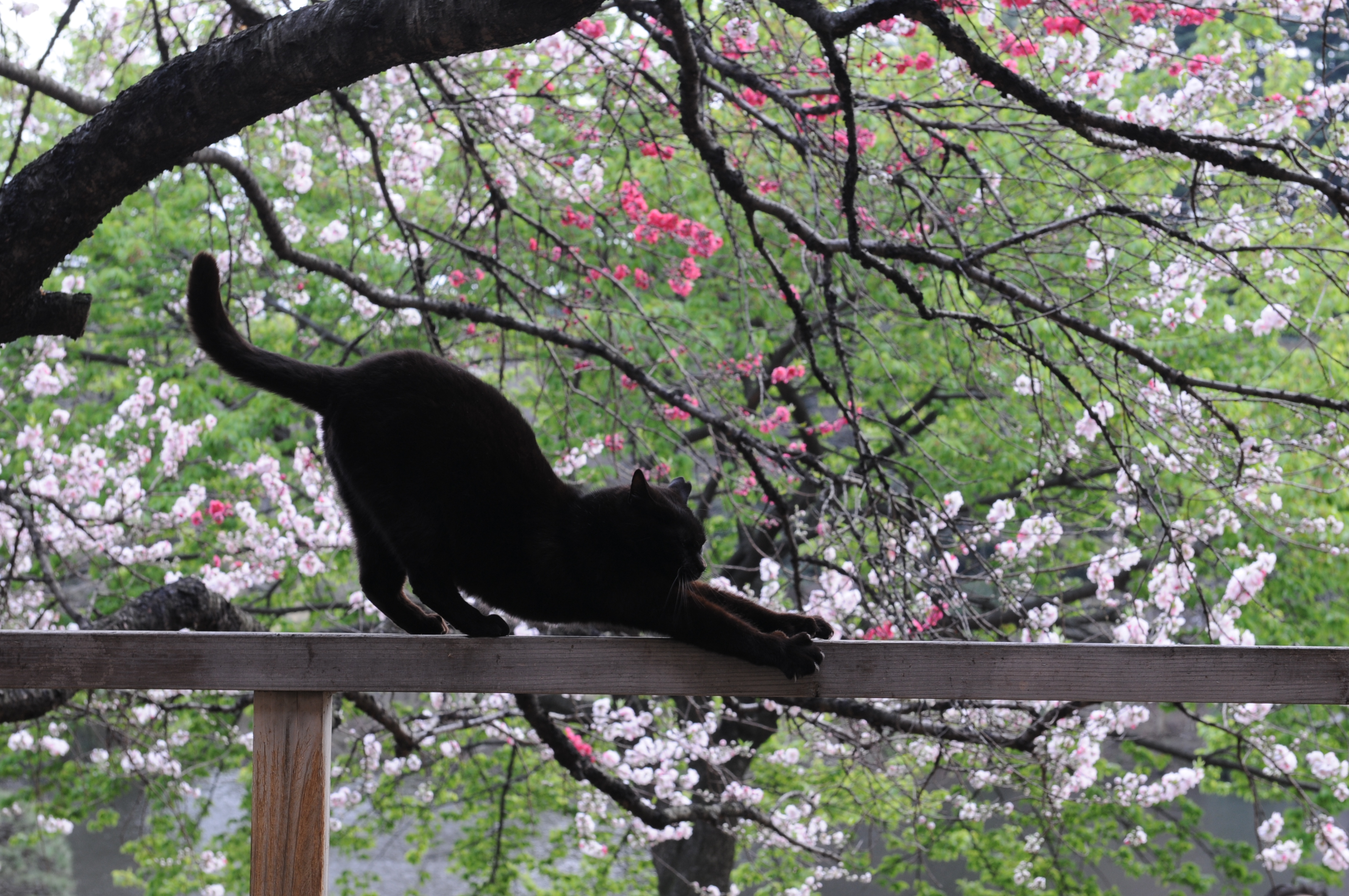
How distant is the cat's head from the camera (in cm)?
183

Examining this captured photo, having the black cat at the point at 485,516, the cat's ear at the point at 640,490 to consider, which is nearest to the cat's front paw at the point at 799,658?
the black cat at the point at 485,516

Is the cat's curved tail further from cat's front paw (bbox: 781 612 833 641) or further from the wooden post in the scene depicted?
cat's front paw (bbox: 781 612 833 641)

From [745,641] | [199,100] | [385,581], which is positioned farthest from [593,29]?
[745,641]

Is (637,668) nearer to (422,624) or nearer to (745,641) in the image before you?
(745,641)

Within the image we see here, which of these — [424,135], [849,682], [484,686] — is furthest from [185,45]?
[424,135]

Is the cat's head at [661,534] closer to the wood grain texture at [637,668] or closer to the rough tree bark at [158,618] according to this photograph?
the wood grain texture at [637,668]

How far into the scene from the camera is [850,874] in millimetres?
6047

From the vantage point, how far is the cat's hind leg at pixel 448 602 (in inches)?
71.6

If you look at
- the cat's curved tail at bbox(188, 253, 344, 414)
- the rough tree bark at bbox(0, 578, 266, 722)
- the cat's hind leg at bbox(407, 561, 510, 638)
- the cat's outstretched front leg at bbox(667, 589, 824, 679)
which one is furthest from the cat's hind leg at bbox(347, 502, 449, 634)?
the rough tree bark at bbox(0, 578, 266, 722)

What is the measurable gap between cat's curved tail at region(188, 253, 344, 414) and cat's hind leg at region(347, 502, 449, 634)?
230 mm

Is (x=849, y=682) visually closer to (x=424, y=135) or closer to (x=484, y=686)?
(x=484, y=686)

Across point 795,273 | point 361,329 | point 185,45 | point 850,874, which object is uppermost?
point 795,273

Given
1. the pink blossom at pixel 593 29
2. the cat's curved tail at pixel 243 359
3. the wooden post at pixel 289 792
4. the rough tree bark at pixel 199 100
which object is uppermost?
Answer: the pink blossom at pixel 593 29

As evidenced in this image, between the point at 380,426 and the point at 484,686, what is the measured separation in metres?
0.53
